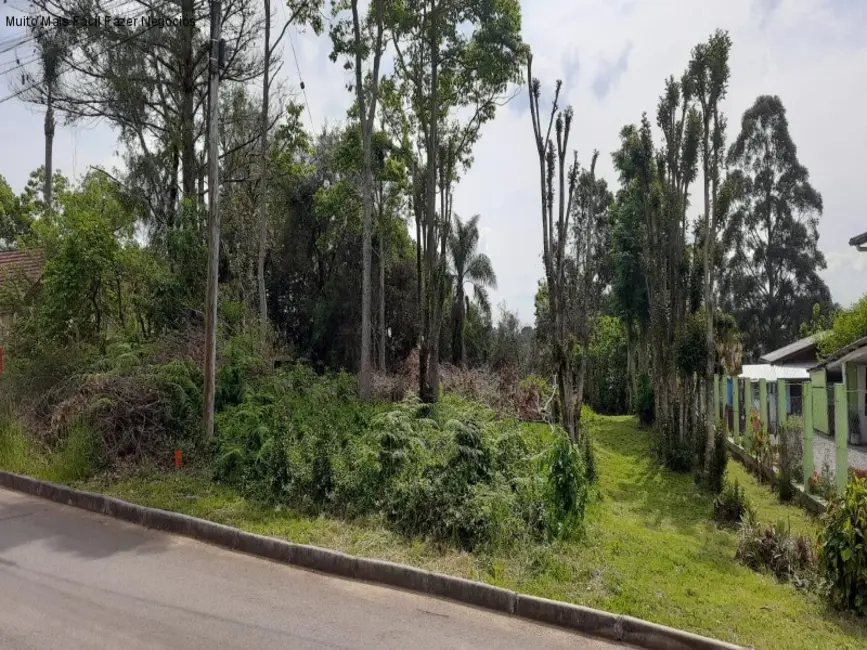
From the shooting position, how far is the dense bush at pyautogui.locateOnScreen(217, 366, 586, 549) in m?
7.33

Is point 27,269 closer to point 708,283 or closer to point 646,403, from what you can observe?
point 708,283

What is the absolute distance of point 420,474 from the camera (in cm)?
805

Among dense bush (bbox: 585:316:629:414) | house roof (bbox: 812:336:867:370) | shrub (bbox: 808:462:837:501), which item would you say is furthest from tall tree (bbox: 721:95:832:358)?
shrub (bbox: 808:462:837:501)

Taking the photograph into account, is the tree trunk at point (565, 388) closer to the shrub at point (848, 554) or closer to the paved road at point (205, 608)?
the shrub at point (848, 554)

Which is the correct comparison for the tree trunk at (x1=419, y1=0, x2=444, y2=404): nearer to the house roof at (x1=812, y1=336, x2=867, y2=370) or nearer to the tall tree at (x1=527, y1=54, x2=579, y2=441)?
the tall tree at (x1=527, y1=54, x2=579, y2=441)

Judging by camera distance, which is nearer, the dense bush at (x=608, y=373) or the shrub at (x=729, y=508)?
the shrub at (x=729, y=508)

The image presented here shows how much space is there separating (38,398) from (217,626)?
8.92 meters

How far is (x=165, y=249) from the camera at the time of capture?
1673cm

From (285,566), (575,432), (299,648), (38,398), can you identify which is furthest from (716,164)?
(38,398)

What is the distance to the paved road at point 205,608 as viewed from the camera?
5.13 metres

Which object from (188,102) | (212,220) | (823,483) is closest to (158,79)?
(188,102)

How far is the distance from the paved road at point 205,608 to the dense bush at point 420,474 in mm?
1305

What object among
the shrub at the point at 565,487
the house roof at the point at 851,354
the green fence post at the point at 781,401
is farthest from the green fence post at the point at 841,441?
the house roof at the point at 851,354

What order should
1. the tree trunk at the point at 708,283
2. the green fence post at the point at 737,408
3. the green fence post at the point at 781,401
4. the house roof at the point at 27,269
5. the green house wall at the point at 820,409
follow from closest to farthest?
1. the green house wall at the point at 820,409
2. the tree trunk at the point at 708,283
3. the green fence post at the point at 781,401
4. the house roof at the point at 27,269
5. the green fence post at the point at 737,408
